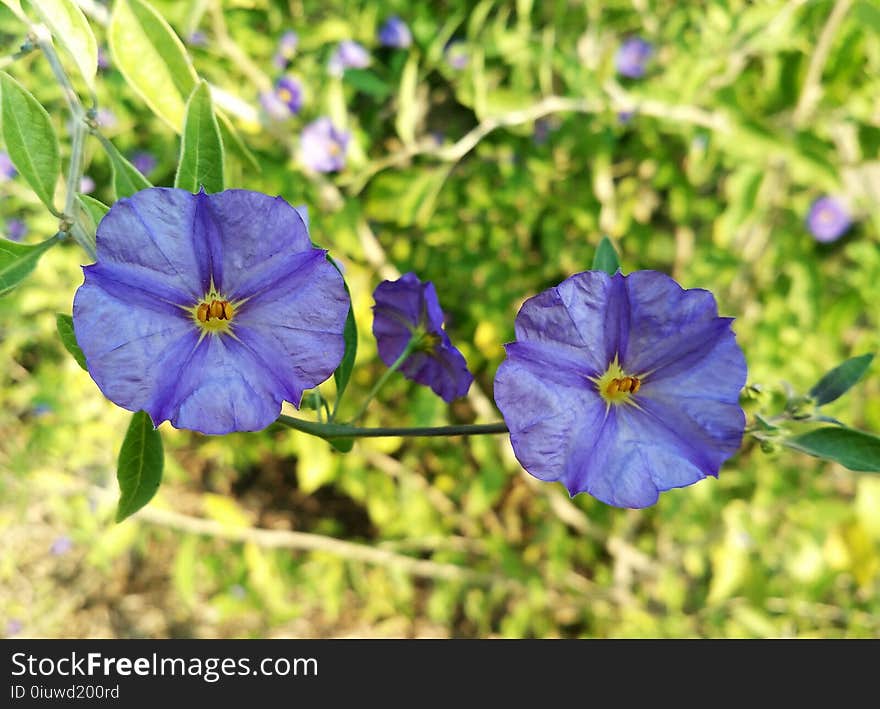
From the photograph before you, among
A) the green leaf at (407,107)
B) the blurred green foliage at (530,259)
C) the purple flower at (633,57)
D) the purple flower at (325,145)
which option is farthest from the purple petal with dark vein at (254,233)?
the purple flower at (633,57)

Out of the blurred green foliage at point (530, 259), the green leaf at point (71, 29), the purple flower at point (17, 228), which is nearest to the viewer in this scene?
the green leaf at point (71, 29)

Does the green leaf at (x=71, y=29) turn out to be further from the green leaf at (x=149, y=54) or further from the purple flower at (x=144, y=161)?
the purple flower at (x=144, y=161)

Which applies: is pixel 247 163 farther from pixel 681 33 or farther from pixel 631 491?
pixel 681 33

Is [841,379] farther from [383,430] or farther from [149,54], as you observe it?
[149,54]

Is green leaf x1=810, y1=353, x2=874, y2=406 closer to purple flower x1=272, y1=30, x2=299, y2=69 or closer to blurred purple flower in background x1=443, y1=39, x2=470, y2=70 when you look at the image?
blurred purple flower in background x1=443, y1=39, x2=470, y2=70

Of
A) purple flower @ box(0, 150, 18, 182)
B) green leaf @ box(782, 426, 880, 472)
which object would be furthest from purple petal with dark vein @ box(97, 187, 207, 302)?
purple flower @ box(0, 150, 18, 182)
